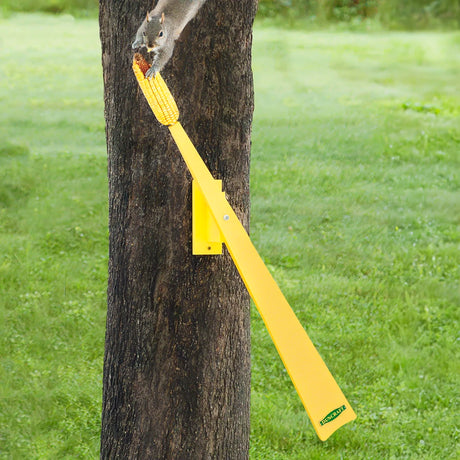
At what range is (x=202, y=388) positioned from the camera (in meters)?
2.31

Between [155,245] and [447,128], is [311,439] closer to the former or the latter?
[155,245]

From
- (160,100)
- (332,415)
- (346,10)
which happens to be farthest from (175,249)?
(346,10)

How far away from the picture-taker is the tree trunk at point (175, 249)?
2.17m

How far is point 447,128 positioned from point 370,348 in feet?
18.1

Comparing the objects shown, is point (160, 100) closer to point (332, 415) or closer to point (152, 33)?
point (152, 33)

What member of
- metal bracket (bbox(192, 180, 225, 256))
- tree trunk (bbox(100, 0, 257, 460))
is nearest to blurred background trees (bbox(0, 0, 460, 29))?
tree trunk (bbox(100, 0, 257, 460))

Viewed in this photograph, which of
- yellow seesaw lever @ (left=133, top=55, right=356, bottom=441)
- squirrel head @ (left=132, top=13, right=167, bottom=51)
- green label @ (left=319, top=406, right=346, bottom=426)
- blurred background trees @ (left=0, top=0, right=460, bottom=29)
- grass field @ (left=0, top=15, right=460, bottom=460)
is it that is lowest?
grass field @ (left=0, top=15, right=460, bottom=460)

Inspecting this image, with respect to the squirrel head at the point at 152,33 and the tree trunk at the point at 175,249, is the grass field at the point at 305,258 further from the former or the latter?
the squirrel head at the point at 152,33

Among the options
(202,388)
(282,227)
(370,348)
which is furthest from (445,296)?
(202,388)

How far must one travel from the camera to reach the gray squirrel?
5.66ft

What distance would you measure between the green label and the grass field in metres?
1.76

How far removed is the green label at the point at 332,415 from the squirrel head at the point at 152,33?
107 cm

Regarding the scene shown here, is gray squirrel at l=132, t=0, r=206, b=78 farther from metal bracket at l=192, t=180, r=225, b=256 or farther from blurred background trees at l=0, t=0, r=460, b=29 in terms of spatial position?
blurred background trees at l=0, t=0, r=460, b=29

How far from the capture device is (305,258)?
544 centimetres
